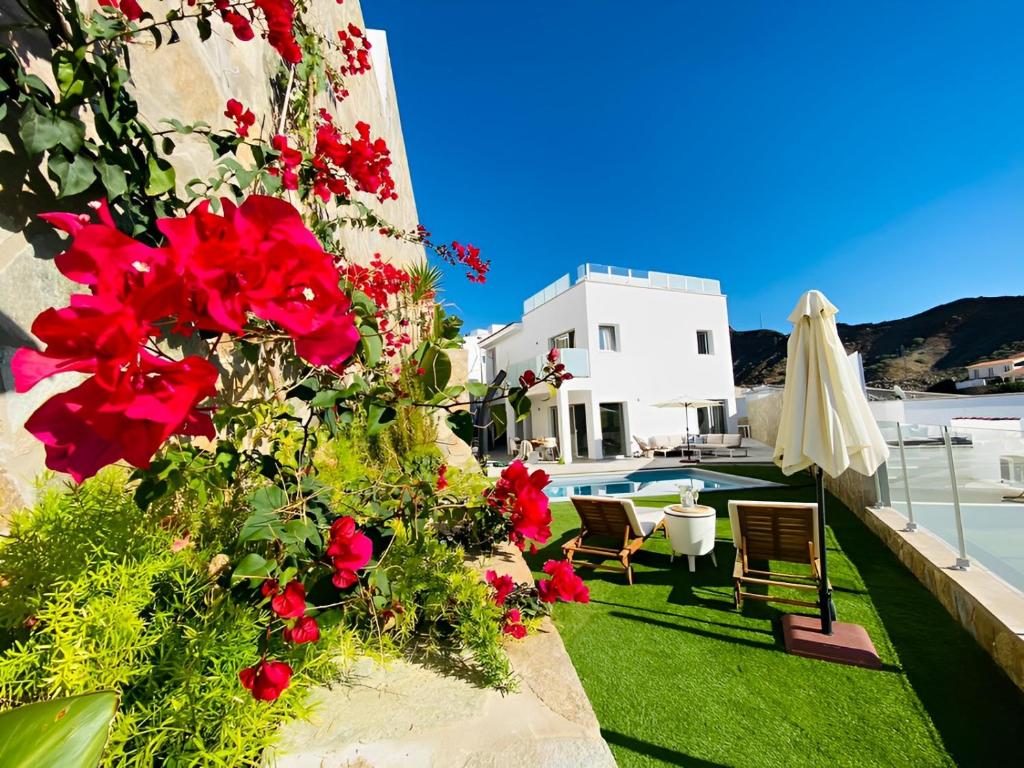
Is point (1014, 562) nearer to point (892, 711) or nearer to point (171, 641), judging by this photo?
point (892, 711)

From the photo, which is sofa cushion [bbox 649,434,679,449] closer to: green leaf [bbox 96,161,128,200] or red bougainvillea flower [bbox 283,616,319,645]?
red bougainvillea flower [bbox 283,616,319,645]

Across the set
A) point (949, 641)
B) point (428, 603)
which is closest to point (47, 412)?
point (428, 603)

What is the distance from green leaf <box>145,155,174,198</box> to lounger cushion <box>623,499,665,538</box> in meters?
4.73

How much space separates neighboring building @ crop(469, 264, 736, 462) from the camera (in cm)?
1827

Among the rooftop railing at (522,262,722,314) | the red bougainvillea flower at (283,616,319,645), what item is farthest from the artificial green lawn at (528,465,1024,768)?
the rooftop railing at (522,262,722,314)

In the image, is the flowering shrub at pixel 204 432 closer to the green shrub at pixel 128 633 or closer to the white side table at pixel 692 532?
the green shrub at pixel 128 633

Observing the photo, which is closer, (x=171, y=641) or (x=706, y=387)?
(x=171, y=641)

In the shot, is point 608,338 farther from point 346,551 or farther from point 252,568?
point 252,568

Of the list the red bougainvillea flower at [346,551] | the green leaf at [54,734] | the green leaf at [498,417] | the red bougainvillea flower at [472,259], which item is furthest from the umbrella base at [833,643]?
the green leaf at [54,734]

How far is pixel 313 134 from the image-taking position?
3230 millimetres

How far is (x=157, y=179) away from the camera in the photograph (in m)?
1.39

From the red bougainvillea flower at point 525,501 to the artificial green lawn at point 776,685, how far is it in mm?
1618

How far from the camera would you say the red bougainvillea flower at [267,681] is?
1.20 m

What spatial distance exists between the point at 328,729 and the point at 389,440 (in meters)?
2.90
